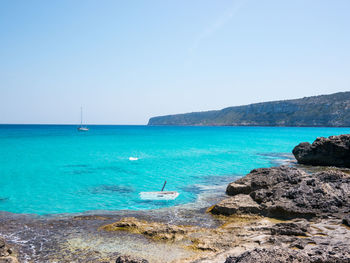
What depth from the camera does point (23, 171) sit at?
2691 cm

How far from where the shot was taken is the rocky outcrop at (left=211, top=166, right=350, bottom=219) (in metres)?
10.8

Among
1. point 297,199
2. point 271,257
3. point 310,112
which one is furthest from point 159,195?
point 310,112

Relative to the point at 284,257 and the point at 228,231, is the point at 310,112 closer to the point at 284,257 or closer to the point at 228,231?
the point at 228,231

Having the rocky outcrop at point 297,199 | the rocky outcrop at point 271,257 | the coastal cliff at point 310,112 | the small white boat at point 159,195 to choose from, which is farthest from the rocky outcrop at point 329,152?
the coastal cliff at point 310,112

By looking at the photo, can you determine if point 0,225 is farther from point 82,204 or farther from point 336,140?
point 336,140

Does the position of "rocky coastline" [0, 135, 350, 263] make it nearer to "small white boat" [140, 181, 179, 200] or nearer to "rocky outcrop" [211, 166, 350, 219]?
"rocky outcrop" [211, 166, 350, 219]

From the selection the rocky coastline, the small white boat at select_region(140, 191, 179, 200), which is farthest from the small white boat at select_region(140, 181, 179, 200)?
the rocky coastline

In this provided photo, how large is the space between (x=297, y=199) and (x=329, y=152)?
1695 cm

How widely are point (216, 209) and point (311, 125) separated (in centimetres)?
16920

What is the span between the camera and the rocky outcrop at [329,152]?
81.6ft

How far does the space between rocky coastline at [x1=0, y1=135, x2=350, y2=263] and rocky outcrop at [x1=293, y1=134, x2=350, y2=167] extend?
1310 cm

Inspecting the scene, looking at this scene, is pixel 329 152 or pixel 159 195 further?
pixel 329 152

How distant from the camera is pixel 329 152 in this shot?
25.6 m

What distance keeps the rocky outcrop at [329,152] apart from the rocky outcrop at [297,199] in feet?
43.0
